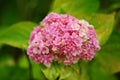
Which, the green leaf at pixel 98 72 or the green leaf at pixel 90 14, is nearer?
the green leaf at pixel 90 14

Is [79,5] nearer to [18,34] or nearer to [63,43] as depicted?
[18,34]

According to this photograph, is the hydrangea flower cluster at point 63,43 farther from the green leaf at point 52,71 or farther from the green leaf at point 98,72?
the green leaf at point 98,72

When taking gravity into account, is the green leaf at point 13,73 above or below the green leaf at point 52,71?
above

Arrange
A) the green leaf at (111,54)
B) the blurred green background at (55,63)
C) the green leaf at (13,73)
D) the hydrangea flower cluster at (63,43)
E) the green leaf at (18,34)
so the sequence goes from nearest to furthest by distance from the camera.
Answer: the hydrangea flower cluster at (63,43)
the blurred green background at (55,63)
the green leaf at (18,34)
the green leaf at (111,54)
the green leaf at (13,73)

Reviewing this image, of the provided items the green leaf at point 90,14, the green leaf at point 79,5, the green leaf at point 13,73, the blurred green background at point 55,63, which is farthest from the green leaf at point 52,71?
the green leaf at point 13,73

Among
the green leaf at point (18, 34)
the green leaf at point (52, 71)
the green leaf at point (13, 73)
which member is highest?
the green leaf at point (18, 34)

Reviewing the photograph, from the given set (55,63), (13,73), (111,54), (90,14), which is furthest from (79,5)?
(13,73)
